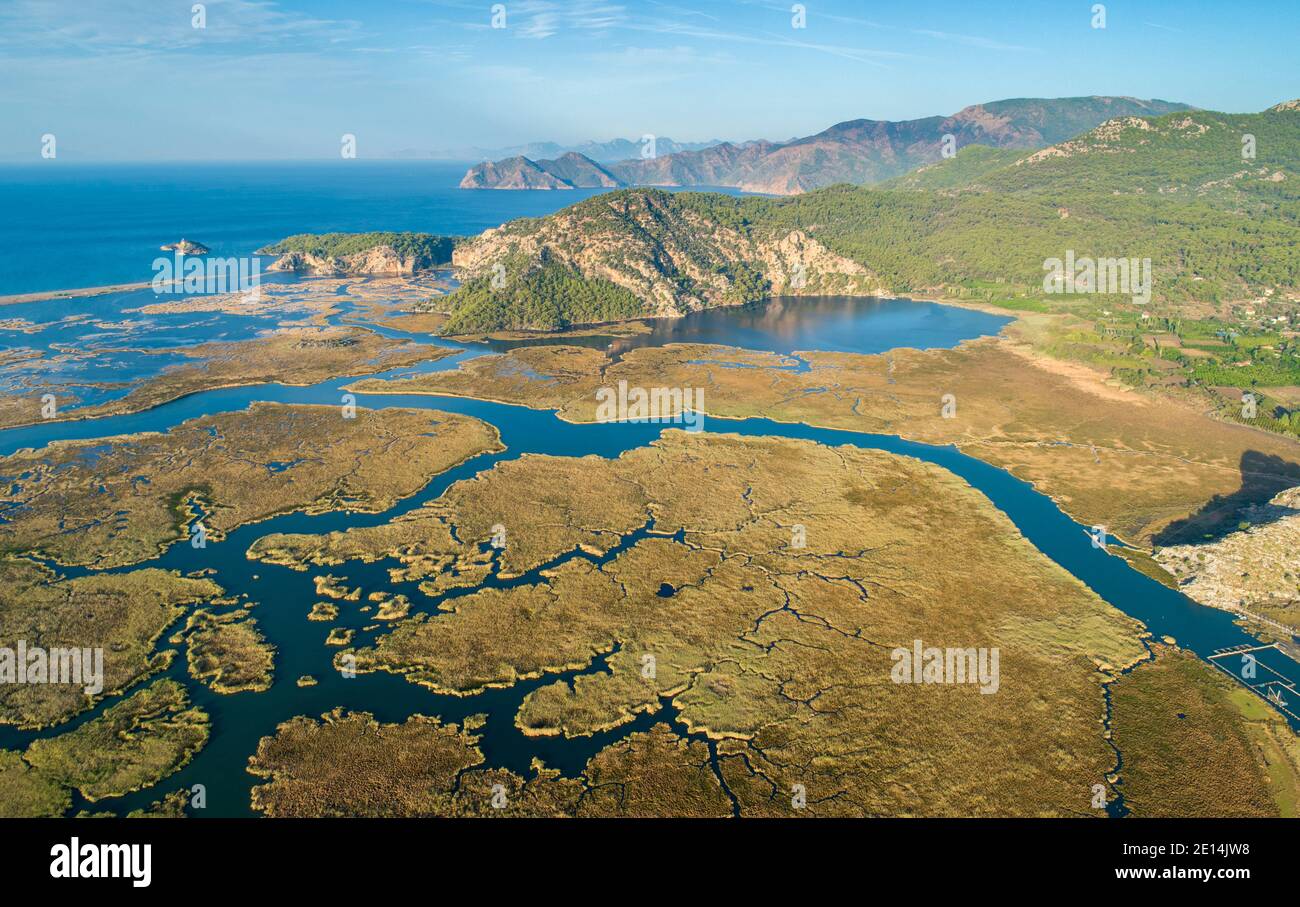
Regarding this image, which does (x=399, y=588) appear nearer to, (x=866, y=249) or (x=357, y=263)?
(x=357, y=263)

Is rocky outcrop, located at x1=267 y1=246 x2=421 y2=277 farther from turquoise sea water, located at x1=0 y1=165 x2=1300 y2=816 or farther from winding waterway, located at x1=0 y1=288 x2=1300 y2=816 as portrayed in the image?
winding waterway, located at x1=0 y1=288 x2=1300 y2=816

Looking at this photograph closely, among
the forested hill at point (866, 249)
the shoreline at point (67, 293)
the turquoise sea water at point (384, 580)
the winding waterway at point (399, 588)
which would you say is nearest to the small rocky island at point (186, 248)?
the shoreline at point (67, 293)

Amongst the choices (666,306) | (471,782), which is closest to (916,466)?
(471,782)

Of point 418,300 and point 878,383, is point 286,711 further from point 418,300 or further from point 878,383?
point 418,300

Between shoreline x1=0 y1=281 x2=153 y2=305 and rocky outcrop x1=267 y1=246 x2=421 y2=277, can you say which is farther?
rocky outcrop x1=267 y1=246 x2=421 y2=277

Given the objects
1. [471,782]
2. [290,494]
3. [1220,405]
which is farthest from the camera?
[1220,405]

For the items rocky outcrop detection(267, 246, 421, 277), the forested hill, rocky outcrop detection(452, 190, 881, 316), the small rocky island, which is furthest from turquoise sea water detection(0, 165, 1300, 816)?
the small rocky island

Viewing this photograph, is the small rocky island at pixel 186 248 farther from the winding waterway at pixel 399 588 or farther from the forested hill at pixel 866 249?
the winding waterway at pixel 399 588
